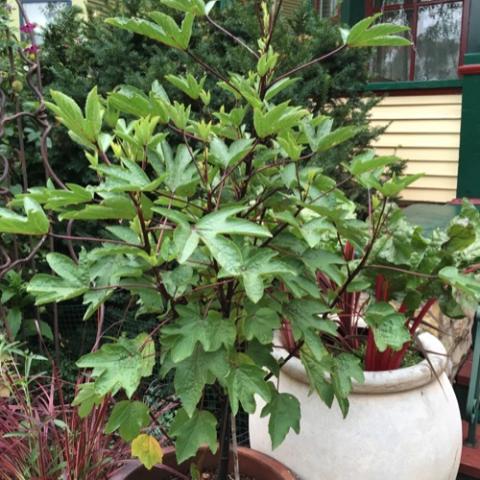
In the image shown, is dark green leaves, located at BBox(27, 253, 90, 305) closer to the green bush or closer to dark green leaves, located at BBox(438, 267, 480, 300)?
dark green leaves, located at BBox(438, 267, 480, 300)

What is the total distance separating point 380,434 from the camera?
5.35ft

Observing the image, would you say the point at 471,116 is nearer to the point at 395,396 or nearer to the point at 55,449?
the point at 395,396

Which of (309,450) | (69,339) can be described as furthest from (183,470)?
(69,339)

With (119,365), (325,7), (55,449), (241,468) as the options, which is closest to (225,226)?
(119,365)

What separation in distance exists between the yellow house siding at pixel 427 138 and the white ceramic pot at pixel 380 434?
360 centimetres

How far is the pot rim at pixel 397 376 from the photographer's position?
1655 mm

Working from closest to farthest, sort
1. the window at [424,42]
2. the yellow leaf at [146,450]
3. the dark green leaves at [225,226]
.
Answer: the dark green leaves at [225,226] → the yellow leaf at [146,450] → the window at [424,42]

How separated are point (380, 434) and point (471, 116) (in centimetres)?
348

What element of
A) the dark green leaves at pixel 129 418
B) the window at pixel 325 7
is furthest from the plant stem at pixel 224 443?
the window at pixel 325 7

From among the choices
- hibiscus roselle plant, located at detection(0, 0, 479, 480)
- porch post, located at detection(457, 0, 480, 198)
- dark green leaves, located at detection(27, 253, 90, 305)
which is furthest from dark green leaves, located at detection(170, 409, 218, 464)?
porch post, located at detection(457, 0, 480, 198)

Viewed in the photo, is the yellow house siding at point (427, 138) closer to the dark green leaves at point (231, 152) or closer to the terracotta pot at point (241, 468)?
the terracotta pot at point (241, 468)

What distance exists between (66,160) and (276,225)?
2.72 meters

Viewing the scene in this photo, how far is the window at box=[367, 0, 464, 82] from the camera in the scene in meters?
5.90

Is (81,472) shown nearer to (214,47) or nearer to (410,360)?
(410,360)
